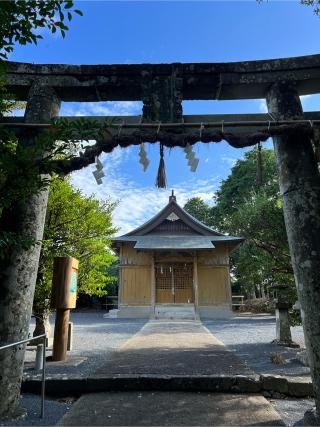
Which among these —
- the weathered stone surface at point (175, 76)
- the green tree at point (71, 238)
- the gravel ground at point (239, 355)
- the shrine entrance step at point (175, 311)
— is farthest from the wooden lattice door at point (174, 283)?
the weathered stone surface at point (175, 76)

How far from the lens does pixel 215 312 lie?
754 inches

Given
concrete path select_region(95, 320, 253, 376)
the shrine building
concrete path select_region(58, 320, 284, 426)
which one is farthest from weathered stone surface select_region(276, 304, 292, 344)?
the shrine building

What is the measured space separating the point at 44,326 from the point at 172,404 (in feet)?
17.7

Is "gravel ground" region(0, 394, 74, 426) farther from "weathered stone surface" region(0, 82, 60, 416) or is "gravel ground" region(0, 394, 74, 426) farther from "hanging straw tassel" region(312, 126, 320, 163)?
"hanging straw tassel" region(312, 126, 320, 163)

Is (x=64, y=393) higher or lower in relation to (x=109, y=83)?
lower

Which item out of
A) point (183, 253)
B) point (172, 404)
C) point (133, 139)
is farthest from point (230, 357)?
point (183, 253)

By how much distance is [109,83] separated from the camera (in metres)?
4.44

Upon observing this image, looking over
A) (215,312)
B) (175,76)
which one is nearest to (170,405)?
(175,76)

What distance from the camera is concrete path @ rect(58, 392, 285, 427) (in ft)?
11.4

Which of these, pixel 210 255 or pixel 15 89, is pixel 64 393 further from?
pixel 210 255

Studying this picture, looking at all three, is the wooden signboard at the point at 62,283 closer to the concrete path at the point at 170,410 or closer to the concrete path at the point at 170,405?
the concrete path at the point at 170,405

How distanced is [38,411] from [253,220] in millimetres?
13950

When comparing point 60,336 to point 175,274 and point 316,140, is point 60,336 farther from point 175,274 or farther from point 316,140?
point 175,274

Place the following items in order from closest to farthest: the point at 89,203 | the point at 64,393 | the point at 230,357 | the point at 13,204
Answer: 1. the point at 13,204
2. the point at 64,393
3. the point at 230,357
4. the point at 89,203
